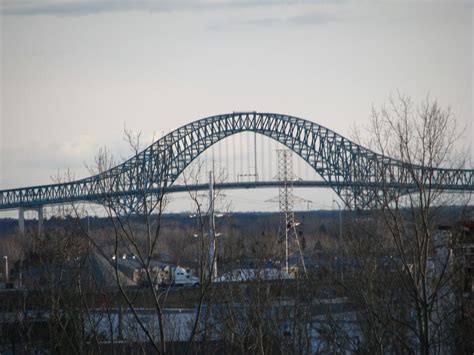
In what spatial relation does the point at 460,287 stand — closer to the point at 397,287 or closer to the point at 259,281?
the point at 397,287

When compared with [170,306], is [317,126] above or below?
above

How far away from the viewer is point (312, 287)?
3256 centimetres

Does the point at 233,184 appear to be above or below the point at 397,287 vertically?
above

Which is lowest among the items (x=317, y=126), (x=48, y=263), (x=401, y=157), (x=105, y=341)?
(x=105, y=341)

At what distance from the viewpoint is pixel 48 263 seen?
2998cm

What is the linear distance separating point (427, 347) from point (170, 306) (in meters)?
26.8

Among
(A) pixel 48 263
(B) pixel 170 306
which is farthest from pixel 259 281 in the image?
(B) pixel 170 306

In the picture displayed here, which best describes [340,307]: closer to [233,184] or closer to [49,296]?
[49,296]

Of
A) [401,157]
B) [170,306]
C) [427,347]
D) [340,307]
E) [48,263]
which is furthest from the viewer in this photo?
[170,306]

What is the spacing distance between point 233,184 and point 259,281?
233 ft

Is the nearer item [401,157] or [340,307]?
[401,157]

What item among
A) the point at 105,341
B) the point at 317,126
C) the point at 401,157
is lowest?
the point at 105,341

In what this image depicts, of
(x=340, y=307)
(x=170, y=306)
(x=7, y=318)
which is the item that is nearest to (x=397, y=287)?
(x=340, y=307)

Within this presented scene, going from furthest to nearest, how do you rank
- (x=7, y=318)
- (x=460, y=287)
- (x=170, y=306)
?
(x=170, y=306) < (x=7, y=318) < (x=460, y=287)
